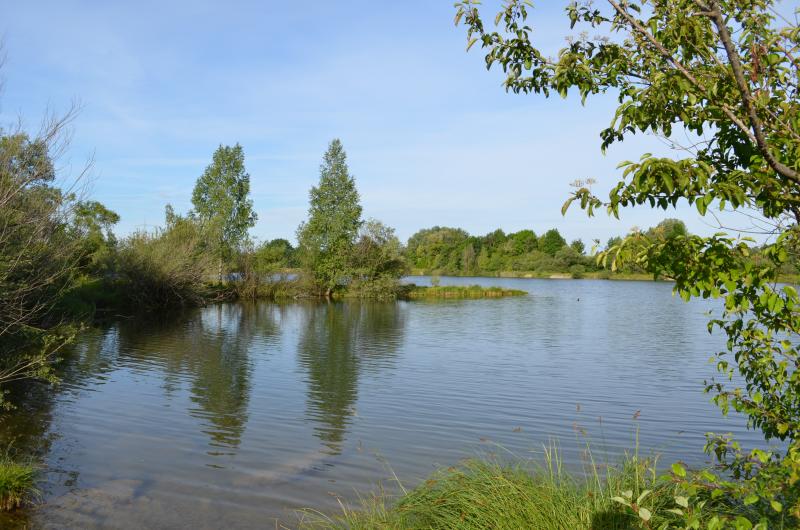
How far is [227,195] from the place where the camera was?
4653 cm

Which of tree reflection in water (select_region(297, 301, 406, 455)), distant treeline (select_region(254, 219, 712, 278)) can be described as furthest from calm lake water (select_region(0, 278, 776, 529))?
distant treeline (select_region(254, 219, 712, 278))

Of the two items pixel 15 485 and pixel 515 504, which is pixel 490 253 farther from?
pixel 515 504

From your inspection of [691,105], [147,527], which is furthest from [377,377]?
[691,105]

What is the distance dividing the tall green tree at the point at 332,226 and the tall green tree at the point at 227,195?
476 centimetres

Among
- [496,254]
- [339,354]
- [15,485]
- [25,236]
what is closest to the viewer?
[15,485]

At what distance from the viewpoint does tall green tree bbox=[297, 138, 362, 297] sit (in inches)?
1870

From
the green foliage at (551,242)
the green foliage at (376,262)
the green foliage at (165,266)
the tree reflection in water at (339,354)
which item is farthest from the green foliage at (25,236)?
the green foliage at (551,242)

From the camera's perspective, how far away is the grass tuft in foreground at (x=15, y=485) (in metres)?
6.41

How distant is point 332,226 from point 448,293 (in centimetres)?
1159

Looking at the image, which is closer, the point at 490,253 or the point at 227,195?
the point at 227,195

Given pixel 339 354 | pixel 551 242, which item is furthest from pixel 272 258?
pixel 551 242

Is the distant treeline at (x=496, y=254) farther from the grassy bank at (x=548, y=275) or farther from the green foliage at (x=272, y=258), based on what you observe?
the green foliage at (x=272, y=258)

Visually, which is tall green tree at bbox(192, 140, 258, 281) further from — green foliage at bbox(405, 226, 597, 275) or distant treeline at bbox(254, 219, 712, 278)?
green foliage at bbox(405, 226, 597, 275)

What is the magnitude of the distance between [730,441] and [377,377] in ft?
39.3
